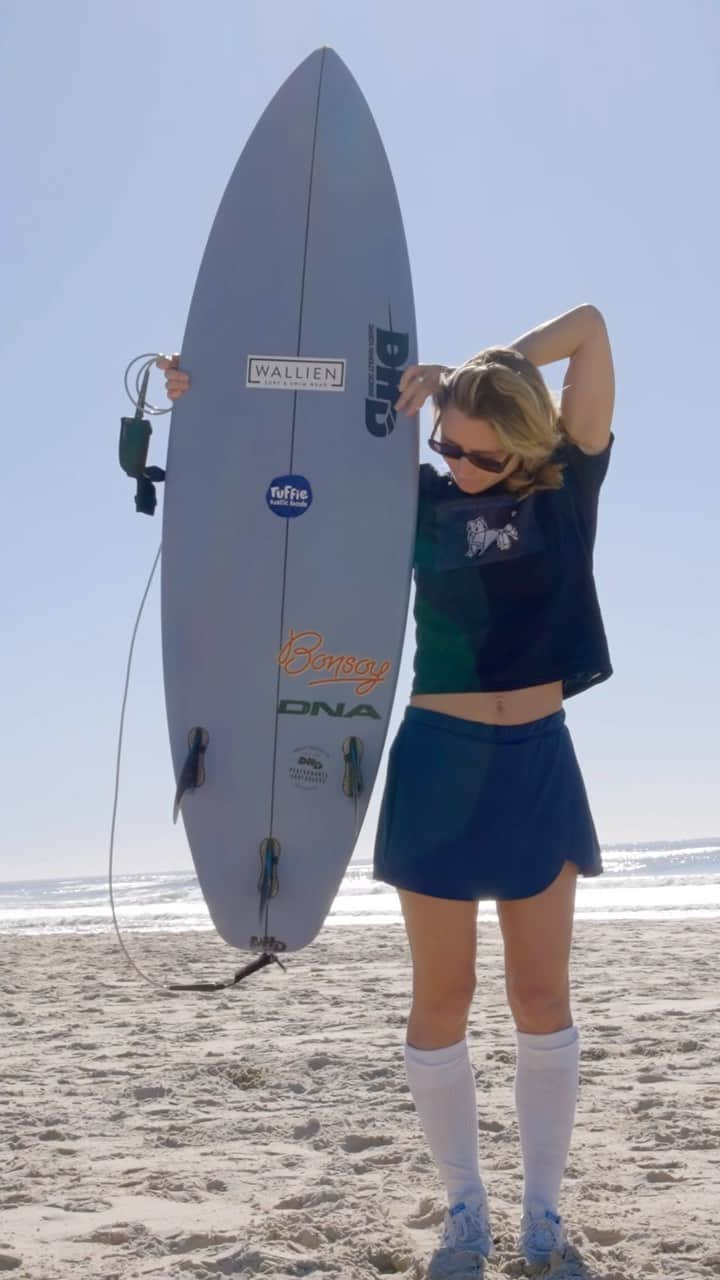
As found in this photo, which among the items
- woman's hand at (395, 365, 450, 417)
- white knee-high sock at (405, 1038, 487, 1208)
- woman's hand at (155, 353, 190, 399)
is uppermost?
woman's hand at (155, 353, 190, 399)

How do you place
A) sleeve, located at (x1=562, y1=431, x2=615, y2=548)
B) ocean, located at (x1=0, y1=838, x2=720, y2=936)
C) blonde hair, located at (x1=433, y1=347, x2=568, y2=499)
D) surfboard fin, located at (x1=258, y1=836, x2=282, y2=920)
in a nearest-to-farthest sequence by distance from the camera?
blonde hair, located at (x1=433, y1=347, x2=568, y2=499) → sleeve, located at (x1=562, y1=431, x2=615, y2=548) → surfboard fin, located at (x1=258, y1=836, x2=282, y2=920) → ocean, located at (x1=0, y1=838, x2=720, y2=936)

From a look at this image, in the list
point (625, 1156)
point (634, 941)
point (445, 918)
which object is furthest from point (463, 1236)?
point (634, 941)

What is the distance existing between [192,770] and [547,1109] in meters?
1.16

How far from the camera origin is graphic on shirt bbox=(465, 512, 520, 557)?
6.56 ft

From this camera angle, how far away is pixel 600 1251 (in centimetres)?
194

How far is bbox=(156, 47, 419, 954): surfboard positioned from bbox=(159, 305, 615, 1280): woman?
53 cm

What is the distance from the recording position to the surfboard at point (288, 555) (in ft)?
8.90

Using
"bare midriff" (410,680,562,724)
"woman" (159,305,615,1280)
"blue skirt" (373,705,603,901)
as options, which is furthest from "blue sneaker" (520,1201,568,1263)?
"bare midriff" (410,680,562,724)

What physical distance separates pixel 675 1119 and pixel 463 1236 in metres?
1.05

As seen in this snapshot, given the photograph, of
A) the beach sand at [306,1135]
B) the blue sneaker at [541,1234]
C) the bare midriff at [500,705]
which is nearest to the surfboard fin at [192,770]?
the beach sand at [306,1135]

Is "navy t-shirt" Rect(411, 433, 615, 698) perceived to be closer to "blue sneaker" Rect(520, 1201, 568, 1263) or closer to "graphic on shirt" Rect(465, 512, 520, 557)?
"graphic on shirt" Rect(465, 512, 520, 557)

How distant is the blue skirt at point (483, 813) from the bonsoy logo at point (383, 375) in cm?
100

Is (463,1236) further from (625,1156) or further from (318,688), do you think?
(318,688)

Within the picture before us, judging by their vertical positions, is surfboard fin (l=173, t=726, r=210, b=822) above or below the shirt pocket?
below
